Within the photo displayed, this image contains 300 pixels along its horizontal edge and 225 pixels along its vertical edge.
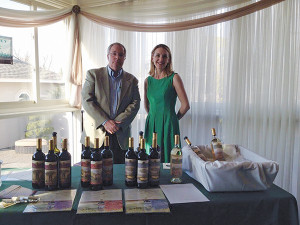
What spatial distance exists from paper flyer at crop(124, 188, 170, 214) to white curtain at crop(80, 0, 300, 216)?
74.4 inches

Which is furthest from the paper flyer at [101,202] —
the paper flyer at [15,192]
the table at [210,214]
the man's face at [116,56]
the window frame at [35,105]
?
the window frame at [35,105]

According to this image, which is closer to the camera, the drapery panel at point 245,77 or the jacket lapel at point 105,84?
the jacket lapel at point 105,84

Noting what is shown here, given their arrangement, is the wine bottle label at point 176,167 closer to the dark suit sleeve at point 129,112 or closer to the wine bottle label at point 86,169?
the wine bottle label at point 86,169

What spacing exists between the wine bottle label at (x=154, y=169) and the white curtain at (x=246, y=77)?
1.83 meters

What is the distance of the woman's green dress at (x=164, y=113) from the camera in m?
2.41

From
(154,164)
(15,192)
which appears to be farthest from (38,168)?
(154,164)

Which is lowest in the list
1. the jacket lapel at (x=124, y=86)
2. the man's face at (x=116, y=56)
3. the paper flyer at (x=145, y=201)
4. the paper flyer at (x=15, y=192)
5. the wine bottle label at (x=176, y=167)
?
the paper flyer at (x=145, y=201)

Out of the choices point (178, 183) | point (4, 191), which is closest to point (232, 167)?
point (178, 183)

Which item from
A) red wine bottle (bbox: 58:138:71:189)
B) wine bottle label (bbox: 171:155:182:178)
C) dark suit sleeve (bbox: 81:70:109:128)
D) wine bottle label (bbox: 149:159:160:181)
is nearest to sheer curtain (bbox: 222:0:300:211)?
dark suit sleeve (bbox: 81:70:109:128)

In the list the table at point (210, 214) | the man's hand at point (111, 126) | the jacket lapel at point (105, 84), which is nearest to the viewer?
the table at point (210, 214)

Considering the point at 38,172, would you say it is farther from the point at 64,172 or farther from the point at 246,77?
the point at 246,77

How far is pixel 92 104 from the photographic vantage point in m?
2.22

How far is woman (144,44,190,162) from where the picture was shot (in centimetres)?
240

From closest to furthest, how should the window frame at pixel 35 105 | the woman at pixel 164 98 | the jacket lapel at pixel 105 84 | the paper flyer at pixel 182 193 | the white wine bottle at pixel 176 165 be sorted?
the paper flyer at pixel 182 193, the white wine bottle at pixel 176 165, the jacket lapel at pixel 105 84, the woman at pixel 164 98, the window frame at pixel 35 105
